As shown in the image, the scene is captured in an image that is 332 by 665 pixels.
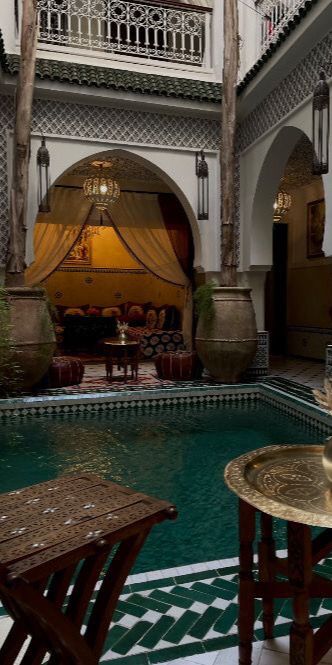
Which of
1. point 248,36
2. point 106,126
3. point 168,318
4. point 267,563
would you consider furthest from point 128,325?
point 267,563

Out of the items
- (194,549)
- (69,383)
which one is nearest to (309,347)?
(69,383)

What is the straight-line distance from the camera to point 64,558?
1.24 meters

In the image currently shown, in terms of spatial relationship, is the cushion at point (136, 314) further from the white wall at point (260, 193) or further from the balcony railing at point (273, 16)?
the balcony railing at point (273, 16)

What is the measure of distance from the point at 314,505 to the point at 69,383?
237 inches

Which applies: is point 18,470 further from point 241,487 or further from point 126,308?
point 126,308

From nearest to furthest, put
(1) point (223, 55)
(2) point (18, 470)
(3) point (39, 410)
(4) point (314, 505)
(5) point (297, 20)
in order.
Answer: (4) point (314, 505), (2) point (18, 470), (5) point (297, 20), (3) point (39, 410), (1) point (223, 55)

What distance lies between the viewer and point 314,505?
1.56 m

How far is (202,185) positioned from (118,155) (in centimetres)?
129

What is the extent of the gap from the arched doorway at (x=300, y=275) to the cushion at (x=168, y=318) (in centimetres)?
203

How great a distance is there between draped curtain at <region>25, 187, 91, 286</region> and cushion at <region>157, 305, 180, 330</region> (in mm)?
3056

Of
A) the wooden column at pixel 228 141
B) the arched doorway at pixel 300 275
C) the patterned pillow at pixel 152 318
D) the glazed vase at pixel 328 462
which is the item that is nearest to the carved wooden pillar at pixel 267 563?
the glazed vase at pixel 328 462

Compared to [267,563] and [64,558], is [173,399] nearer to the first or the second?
[267,563]

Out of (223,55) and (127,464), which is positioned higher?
(223,55)

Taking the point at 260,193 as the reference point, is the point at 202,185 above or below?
above
